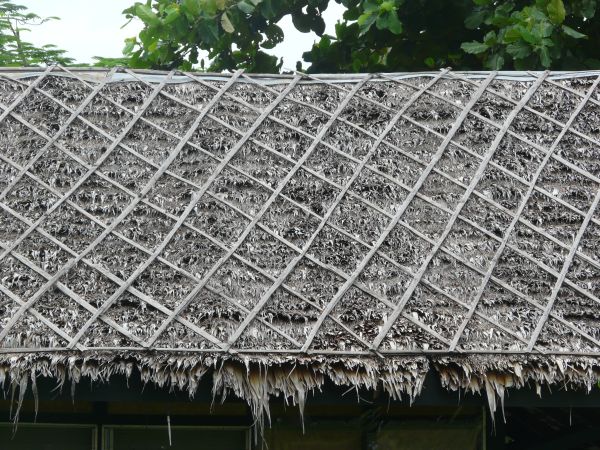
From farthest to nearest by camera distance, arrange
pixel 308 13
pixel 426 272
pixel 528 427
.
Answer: pixel 308 13
pixel 528 427
pixel 426 272

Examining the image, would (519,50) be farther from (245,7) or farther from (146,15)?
(146,15)

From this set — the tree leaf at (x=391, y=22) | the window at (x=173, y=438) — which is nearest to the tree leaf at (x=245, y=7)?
the tree leaf at (x=391, y=22)

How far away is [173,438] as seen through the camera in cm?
521

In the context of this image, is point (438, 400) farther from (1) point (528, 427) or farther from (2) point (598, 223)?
(1) point (528, 427)

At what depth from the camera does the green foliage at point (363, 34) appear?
965 cm

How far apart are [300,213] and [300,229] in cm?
18

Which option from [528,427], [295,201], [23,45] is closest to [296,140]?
[295,201]

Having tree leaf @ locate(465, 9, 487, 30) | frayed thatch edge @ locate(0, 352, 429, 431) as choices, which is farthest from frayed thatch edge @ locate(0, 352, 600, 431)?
tree leaf @ locate(465, 9, 487, 30)

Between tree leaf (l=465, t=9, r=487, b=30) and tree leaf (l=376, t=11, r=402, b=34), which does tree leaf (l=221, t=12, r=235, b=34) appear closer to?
tree leaf (l=376, t=11, r=402, b=34)

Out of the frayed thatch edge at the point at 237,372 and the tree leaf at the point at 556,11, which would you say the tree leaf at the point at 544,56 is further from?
the frayed thatch edge at the point at 237,372

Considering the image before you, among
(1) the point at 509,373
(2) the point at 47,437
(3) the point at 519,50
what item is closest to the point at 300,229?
(1) the point at 509,373

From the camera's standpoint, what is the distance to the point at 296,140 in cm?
621

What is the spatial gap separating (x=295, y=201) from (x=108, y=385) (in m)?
1.77

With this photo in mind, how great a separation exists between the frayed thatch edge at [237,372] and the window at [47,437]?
0.77m
